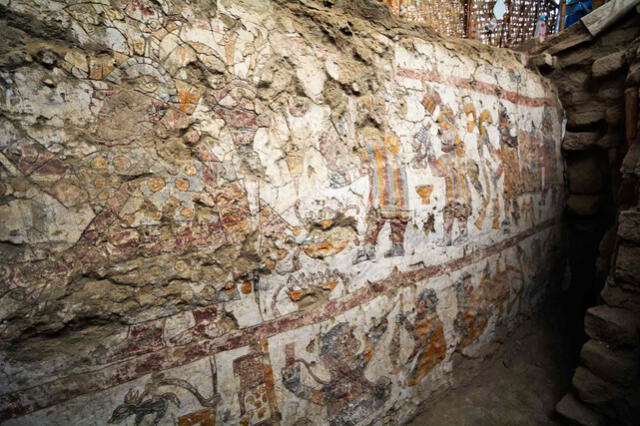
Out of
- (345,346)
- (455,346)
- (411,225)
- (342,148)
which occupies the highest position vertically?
(342,148)

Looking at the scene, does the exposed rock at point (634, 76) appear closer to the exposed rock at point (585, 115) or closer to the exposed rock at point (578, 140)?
the exposed rock at point (585, 115)

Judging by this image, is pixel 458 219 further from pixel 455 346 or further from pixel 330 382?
pixel 330 382

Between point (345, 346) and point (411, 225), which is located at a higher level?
point (411, 225)

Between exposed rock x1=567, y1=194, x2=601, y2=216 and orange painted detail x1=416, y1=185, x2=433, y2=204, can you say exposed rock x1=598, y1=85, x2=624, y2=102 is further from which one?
orange painted detail x1=416, y1=185, x2=433, y2=204

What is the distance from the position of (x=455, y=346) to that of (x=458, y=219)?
954 mm

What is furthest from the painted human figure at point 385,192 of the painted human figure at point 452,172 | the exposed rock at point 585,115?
the exposed rock at point 585,115

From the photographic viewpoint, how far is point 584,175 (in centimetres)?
323

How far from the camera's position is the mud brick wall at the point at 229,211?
973 millimetres

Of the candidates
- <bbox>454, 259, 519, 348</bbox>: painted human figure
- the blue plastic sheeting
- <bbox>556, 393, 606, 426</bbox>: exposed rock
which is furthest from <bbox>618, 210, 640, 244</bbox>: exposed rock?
the blue plastic sheeting

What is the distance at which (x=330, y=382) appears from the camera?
160 cm

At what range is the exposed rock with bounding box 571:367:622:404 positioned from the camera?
1848 millimetres

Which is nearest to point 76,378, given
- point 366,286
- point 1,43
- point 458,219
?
point 1,43

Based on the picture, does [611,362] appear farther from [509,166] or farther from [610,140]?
[610,140]

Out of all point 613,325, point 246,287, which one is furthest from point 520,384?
point 246,287
